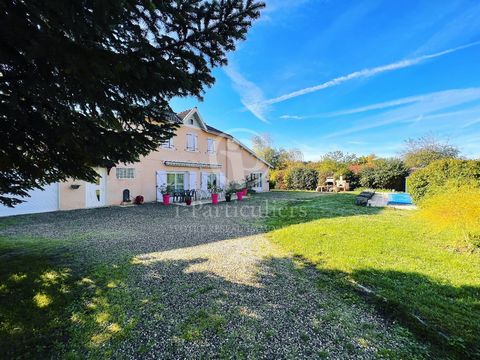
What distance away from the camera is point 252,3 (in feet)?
8.70

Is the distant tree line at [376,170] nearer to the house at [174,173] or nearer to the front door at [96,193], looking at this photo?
the house at [174,173]

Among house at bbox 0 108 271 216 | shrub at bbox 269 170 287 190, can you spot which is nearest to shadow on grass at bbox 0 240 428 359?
house at bbox 0 108 271 216

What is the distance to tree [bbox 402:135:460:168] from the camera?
2797cm

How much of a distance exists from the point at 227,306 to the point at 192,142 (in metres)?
15.7

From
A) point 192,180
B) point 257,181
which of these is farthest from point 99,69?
point 257,181

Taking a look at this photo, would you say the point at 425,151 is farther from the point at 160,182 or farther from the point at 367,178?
the point at 160,182

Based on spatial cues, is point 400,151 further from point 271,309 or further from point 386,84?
point 271,309

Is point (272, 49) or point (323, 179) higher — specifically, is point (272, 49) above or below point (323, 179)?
above

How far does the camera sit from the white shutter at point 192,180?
1723 cm

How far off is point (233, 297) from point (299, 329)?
1108 mm

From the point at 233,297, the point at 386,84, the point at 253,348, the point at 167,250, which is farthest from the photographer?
the point at 386,84

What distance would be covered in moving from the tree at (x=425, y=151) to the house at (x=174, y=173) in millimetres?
20564

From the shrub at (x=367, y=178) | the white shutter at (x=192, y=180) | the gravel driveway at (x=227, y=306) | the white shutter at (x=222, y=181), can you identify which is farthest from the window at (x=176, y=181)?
the shrub at (x=367, y=178)

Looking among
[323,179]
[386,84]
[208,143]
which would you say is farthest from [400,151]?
[208,143]
